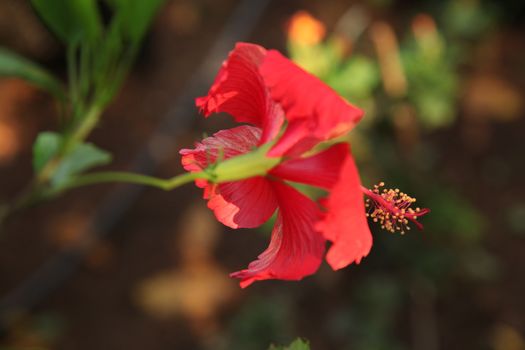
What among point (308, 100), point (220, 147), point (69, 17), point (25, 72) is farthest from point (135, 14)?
point (308, 100)

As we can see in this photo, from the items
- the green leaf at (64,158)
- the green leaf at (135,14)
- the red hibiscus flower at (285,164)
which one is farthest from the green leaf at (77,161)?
the red hibiscus flower at (285,164)

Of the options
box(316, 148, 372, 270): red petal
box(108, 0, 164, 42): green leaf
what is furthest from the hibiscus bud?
box(108, 0, 164, 42): green leaf

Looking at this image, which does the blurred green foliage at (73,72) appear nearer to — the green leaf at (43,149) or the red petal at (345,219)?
the green leaf at (43,149)

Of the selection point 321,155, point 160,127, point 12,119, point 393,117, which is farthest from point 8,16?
point 321,155

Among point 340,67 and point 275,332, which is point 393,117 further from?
point 275,332

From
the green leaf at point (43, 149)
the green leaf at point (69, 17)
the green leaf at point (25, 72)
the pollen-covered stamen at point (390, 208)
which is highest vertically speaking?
the pollen-covered stamen at point (390, 208)
